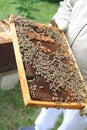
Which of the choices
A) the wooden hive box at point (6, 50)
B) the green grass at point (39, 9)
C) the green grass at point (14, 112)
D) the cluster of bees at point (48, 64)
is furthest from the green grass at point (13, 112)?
the green grass at point (39, 9)

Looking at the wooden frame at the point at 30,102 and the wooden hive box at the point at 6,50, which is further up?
the wooden frame at the point at 30,102

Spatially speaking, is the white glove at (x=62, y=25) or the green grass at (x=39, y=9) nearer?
the white glove at (x=62, y=25)

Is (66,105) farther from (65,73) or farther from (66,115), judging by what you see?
(66,115)

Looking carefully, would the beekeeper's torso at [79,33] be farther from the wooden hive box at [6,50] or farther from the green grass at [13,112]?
the green grass at [13,112]

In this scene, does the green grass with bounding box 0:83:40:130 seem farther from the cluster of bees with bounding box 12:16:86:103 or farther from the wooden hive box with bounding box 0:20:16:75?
the cluster of bees with bounding box 12:16:86:103

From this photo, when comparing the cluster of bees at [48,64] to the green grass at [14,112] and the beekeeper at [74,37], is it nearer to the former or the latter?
the beekeeper at [74,37]

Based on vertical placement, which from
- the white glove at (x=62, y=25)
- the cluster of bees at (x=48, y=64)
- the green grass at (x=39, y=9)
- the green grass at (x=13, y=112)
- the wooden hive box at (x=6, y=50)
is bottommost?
the green grass at (x=39, y=9)

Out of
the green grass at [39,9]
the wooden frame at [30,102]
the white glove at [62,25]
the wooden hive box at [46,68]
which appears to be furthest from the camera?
the green grass at [39,9]

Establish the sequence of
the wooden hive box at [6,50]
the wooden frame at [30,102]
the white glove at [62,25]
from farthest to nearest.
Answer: the wooden hive box at [6,50], the white glove at [62,25], the wooden frame at [30,102]

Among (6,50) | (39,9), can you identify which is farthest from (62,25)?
(39,9)
